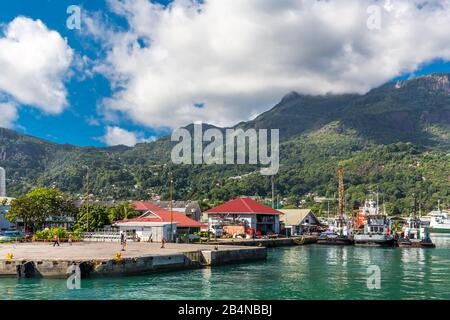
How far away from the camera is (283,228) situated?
11462cm

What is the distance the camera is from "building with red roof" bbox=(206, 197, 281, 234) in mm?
96938

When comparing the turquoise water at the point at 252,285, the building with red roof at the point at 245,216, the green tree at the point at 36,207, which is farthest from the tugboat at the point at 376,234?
the green tree at the point at 36,207

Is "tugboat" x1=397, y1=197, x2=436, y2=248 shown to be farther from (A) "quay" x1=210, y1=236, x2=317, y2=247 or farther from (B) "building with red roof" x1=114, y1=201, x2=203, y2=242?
(B) "building with red roof" x1=114, y1=201, x2=203, y2=242

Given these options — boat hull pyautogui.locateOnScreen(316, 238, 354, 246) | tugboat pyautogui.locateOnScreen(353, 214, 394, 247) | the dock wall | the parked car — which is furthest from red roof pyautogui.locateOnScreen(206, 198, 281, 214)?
the dock wall

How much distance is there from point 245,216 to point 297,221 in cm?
2495

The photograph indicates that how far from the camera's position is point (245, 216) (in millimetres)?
98062

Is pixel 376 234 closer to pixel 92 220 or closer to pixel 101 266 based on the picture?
pixel 92 220

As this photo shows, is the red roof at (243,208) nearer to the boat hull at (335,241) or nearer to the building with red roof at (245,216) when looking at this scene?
the building with red roof at (245,216)

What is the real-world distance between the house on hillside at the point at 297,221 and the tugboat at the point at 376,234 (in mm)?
20417

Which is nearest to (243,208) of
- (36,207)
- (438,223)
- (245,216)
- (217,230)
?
(245,216)

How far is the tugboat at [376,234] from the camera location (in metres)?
92.9
